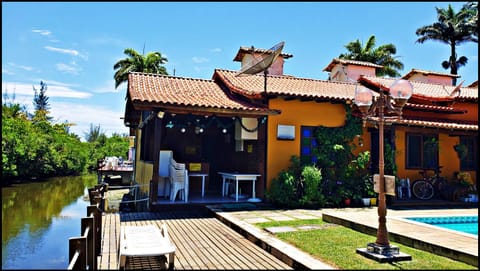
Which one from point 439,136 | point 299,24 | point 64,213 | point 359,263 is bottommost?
point 64,213

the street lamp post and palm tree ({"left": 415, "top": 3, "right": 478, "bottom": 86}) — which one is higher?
palm tree ({"left": 415, "top": 3, "right": 478, "bottom": 86})

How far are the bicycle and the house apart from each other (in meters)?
0.39

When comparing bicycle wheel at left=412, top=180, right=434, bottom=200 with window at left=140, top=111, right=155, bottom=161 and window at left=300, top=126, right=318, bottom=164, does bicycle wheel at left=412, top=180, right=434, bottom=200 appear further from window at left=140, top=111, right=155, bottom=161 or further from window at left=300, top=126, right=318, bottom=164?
window at left=140, top=111, right=155, bottom=161

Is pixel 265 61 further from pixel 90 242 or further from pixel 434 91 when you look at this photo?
pixel 434 91

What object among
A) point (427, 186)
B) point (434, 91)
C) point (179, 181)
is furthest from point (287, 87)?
point (434, 91)

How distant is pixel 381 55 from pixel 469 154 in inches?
747

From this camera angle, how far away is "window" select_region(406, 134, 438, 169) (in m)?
11.9

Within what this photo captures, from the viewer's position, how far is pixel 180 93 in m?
10.2

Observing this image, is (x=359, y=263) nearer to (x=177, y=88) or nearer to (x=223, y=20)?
(x=223, y=20)

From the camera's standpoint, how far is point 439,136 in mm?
12320

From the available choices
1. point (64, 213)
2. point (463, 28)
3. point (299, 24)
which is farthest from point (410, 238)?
point (463, 28)

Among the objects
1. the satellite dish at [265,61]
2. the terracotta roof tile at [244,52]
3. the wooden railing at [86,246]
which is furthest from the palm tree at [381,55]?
the wooden railing at [86,246]

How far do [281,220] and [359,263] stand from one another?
298 centimetres

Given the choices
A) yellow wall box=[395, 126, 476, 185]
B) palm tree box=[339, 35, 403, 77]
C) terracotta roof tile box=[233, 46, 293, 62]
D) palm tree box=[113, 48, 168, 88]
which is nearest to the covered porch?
terracotta roof tile box=[233, 46, 293, 62]
